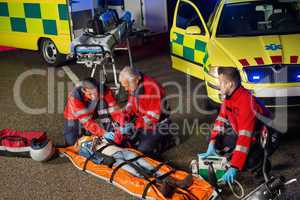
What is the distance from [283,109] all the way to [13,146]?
3000 millimetres

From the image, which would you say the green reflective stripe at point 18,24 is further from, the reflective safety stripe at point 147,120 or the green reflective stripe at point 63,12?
the reflective safety stripe at point 147,120

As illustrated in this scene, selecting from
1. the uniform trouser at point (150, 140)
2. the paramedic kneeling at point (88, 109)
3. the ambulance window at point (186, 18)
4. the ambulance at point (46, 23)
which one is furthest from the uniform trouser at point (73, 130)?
the ambulance at point (46, 23)

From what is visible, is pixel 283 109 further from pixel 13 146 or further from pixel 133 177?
pixel 13 146

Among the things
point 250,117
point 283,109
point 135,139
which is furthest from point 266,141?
point 135,139

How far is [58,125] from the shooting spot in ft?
19.6

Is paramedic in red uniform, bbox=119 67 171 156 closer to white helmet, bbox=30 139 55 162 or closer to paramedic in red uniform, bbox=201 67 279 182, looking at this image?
paramedic in red uniform, bbox=201 67 279 182

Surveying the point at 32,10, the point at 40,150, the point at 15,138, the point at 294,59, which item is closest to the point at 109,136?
the point at 40,150

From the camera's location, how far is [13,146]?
5.09 metres

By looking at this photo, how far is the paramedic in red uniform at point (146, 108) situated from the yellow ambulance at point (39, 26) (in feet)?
10.9

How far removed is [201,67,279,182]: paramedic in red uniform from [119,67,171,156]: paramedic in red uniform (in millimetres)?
787

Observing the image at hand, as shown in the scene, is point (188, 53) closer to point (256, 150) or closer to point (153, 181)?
point (256, 150)

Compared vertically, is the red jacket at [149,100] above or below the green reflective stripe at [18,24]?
below

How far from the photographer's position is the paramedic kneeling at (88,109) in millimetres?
5027

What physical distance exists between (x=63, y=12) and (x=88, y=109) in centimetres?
324
